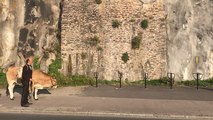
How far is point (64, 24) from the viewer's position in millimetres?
23500

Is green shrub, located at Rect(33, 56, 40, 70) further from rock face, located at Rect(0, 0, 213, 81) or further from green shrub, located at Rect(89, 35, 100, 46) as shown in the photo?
green shrub, located at Rect(89, 35, 100, 46)

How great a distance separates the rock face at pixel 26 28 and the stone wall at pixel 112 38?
109 centimetres

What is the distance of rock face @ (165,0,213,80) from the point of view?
23.9 m

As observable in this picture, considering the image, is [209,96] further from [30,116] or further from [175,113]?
[30,116]

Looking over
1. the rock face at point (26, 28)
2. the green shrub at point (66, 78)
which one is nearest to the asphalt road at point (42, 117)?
the green shrub at point (66, 78)

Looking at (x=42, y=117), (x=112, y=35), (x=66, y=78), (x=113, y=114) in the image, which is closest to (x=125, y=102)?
(x=113, y=114)

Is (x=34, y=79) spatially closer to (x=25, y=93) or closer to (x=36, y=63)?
(x=25, y=93)

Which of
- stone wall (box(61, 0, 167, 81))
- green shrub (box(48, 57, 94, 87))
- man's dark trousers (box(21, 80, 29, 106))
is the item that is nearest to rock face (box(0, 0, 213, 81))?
stone wall (box(61, 0, 167, 81))

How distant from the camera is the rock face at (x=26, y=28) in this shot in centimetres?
2364

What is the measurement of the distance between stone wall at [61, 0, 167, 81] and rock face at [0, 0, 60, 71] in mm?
1087

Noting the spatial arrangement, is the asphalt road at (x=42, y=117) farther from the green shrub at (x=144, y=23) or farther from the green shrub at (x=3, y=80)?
the green shrub at (x=144, y=23)

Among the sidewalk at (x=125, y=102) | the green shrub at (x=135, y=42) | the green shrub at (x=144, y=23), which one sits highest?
the green shrub at (x=144, y=23)

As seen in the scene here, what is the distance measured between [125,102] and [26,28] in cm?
1150

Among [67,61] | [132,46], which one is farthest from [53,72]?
[132,46]
